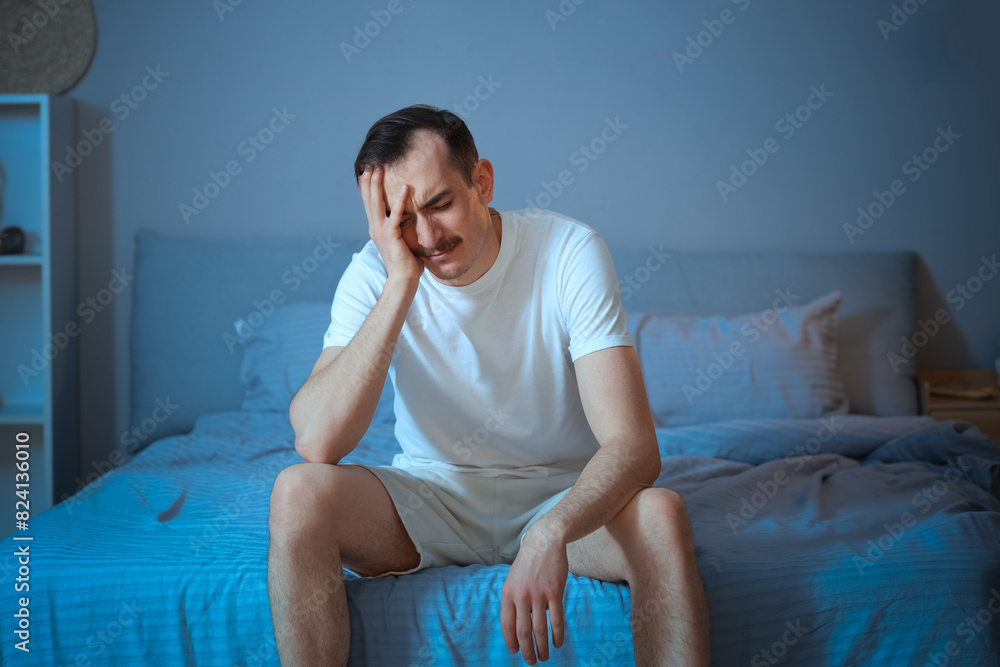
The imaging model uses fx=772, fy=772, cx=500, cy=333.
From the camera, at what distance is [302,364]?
7.50ft

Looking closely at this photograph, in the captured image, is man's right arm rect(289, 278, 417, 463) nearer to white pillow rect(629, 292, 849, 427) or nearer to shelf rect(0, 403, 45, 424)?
white pillow rect(629, 292, 849, 427)

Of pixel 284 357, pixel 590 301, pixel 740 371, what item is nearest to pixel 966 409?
pixel 740 371

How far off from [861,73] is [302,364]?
2.08 m

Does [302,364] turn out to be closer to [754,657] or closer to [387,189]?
[387,189]

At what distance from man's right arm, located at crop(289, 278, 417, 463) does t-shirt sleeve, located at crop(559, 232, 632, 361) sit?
0.92 ft

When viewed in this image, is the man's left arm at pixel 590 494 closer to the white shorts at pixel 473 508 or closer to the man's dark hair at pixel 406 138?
the white shorts at pixel 473 508

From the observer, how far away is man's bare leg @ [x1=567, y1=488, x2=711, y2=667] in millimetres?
1062

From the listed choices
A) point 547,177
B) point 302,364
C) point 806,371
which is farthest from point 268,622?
point 547,177

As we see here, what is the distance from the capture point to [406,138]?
1.33 m

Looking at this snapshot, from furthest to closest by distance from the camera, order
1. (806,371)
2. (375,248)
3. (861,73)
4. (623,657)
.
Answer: (861,73), (806,371), (375,248), (623,657)

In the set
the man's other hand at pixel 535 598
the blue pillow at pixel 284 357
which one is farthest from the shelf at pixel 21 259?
the man's other hand at pixel 535 598

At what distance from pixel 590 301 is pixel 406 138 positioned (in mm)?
424

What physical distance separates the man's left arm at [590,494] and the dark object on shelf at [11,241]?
2.04 meters

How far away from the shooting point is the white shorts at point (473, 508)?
1.32 meters
